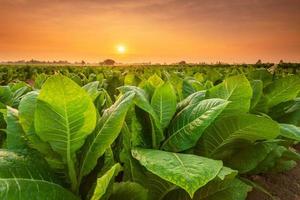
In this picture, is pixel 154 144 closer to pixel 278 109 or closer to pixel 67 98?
pixel 67 98

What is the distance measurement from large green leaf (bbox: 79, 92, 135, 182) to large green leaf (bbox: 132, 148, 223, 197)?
0.15 m

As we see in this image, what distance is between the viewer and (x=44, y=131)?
1548mm

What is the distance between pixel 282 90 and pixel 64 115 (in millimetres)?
2241

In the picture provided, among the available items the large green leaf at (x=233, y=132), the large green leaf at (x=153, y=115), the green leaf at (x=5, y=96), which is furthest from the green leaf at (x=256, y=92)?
the green leaf at (x=5, y=96)

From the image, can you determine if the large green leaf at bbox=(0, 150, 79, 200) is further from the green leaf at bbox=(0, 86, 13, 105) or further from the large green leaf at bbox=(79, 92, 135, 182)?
the green leaf at bbox=(0, 86, 13, 105)

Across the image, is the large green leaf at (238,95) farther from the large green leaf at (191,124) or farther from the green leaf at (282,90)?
the green leaf at (282,90)

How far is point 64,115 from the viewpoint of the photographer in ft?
4.96

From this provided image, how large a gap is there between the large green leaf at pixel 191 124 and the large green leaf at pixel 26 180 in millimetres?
574

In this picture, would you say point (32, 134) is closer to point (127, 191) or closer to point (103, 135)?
point (103, 135)

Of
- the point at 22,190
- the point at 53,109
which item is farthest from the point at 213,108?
the point at 22,190

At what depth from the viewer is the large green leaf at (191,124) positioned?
1.82 m

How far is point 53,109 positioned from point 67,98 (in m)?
0.07

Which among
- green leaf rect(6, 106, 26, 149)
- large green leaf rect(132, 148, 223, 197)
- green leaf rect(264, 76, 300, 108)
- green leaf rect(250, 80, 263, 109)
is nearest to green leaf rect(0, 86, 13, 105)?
green leaf rect(6, 106, 26, 149)

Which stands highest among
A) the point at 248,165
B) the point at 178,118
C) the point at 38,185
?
the point at 178,118
